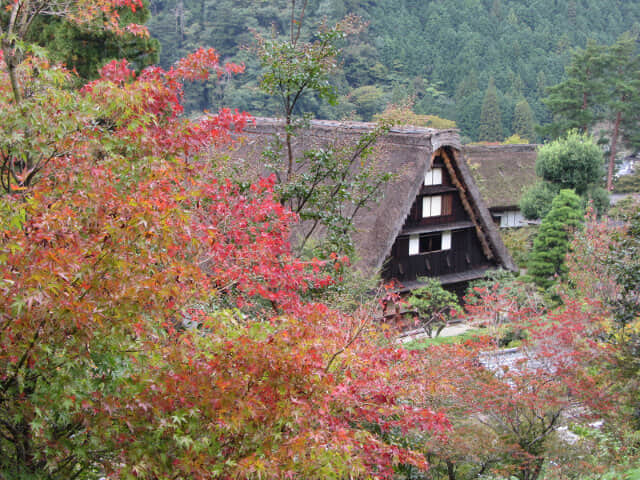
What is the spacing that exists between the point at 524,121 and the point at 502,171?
53.0ft

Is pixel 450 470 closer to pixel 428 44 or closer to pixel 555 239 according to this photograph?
pixel 555 239

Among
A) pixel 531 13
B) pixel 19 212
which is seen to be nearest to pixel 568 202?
pixel 19 212

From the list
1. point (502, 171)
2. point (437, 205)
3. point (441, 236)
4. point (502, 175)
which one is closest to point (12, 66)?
point (437, 205)

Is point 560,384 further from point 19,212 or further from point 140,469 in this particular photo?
point 19,212

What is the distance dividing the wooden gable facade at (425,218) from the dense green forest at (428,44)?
59.2 feet

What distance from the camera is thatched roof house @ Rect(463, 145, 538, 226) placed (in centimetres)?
2697

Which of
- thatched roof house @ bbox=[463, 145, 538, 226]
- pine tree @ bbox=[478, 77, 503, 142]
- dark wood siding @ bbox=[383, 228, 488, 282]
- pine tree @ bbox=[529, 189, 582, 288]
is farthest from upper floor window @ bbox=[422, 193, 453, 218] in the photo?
pine tree @ bbox=[478, 77, 503, 142]

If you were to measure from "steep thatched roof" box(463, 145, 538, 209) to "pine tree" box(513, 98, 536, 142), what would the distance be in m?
13.4

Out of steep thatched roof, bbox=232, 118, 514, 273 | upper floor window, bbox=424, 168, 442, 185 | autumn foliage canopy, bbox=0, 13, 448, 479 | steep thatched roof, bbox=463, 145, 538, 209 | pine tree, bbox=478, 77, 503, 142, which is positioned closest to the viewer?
autumn foliage canopy, bbox=0, 13, 448, 479

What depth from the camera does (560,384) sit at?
7801mm

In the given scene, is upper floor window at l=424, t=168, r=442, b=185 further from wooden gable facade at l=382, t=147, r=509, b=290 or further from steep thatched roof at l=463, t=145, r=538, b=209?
steep thatched roof at l=463, t=145, r=538, b=209

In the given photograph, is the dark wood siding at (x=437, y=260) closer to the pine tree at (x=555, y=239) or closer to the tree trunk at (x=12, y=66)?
the pine tree at (x=555, y=239)

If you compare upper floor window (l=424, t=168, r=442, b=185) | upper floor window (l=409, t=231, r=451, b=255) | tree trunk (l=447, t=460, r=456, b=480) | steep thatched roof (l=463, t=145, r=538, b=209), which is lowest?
tree trunk (l=447, t=460, r=456, b=480)

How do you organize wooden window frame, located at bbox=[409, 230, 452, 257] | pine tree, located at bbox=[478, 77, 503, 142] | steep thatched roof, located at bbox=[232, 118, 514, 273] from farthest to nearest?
1. pine tree, located at bbox=[478, 77, 503, 142]
2. wooden window frame, located at bbox=[409, 230, 452, 257]
3. steep thatched roof, located at bbox=[232, 118, 514, 273]
